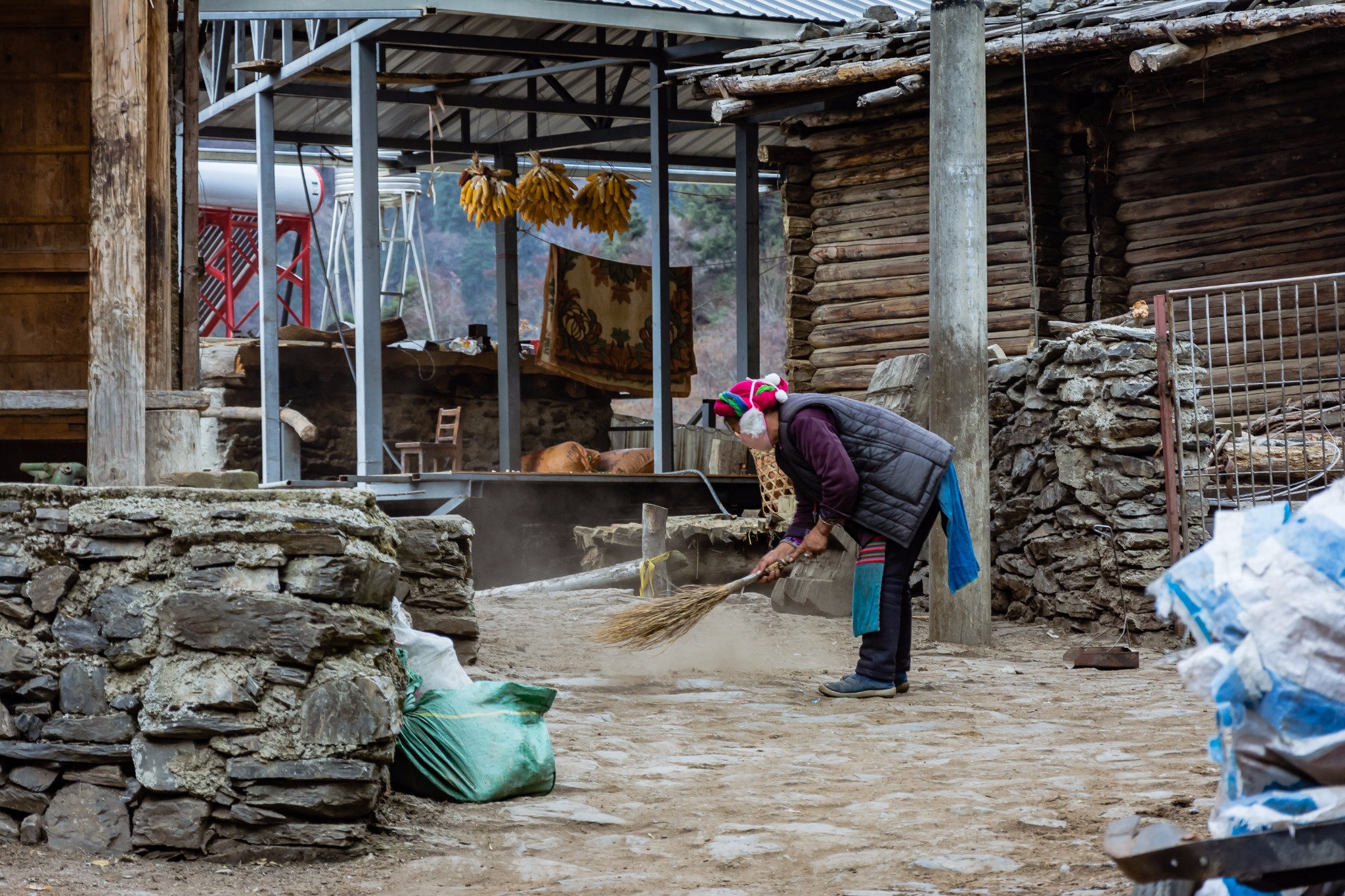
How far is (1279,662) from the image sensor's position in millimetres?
1849

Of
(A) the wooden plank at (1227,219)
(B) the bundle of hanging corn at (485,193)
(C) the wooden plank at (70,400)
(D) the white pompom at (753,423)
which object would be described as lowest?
(D) the white pompom at (753,423)

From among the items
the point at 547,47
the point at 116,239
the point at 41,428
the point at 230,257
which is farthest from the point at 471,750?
the point at 230,257

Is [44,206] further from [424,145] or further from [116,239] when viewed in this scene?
[424,145]

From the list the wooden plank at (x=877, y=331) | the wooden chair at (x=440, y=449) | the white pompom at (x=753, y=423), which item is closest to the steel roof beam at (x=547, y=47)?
the wooden plank at (x=877, y=331)

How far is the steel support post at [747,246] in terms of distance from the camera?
1227 centimetres

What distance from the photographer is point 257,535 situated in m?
3.61

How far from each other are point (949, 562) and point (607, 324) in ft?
30.7

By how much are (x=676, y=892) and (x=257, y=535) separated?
150 cm

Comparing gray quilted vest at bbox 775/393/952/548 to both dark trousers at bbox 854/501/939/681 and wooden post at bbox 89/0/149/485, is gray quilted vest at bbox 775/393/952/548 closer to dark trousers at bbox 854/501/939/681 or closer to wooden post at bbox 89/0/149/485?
dark trousers at bbox 854/501/939/681

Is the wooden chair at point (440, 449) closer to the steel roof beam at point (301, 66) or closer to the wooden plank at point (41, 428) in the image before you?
the steel roof beam at point (301, 66)

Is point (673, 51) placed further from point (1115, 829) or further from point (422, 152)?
point (1115, 829)

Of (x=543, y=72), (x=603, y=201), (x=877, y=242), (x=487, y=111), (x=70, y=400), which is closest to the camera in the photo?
(x=70, y=400)

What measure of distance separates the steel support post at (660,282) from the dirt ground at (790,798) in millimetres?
5434

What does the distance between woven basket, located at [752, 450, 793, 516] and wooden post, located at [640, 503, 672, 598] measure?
0.78 metres
